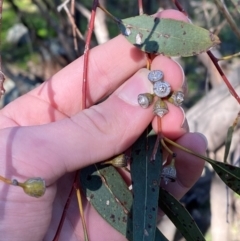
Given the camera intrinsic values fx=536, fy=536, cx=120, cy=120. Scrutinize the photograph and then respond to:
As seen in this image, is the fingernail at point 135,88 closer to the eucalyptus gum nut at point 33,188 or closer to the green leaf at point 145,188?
the green leaf at point 145,188

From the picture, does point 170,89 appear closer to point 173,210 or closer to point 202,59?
point 173,210

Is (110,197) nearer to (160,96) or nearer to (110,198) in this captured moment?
(110,198)

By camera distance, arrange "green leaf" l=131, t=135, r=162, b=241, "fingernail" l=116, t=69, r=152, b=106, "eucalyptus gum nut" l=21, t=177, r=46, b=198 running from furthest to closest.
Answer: "fingernail" l=116, t=69, r=152, b=106 < "green leaf" l=131, t=135, r=162, b=241 < "eucalyptus gum nut" l=21, t=177, r=46, b=198

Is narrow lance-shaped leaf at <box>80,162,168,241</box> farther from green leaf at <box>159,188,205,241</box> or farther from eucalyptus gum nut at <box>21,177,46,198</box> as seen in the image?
eucalyptus gum nut at <box>21,177,46,198</box>

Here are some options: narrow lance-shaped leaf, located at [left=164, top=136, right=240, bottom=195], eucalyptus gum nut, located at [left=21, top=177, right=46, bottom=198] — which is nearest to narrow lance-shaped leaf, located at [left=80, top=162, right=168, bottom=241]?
narrow lance-shaped leaf, located at [left=164, top=136, right=240, bottom=195]

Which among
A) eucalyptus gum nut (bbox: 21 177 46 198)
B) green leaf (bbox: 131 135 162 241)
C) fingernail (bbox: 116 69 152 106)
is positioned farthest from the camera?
fingernail (bbox: 116 69 152 106)

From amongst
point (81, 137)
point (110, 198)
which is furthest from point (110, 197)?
point (81, 137)

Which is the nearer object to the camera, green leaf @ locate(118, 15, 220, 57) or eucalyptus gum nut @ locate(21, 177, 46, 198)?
eucalyptus gum nut @ locate(21, 177, 46, 198)
